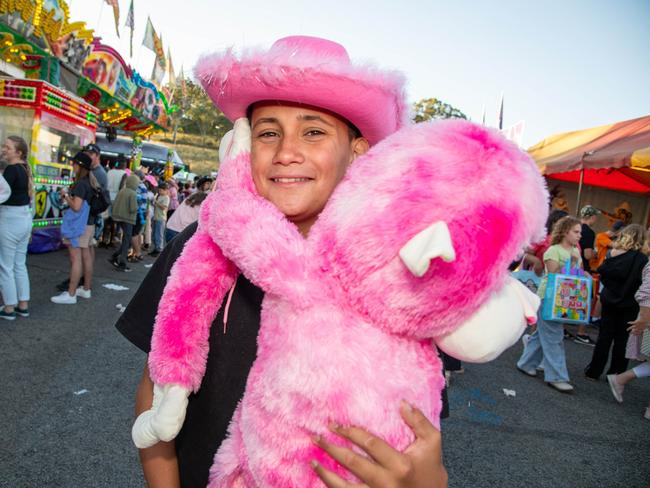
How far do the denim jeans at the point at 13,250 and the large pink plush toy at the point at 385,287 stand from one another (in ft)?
16.3

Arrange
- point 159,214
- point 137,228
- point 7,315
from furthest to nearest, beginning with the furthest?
point 159,214 < point 137,228 < point 7,315

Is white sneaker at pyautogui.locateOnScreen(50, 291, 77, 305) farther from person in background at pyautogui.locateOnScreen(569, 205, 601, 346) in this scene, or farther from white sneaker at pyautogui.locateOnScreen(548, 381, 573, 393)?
person in background at pyautogui.locateOnScreen(569, 205, 601, 346)

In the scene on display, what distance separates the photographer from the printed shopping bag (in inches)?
207

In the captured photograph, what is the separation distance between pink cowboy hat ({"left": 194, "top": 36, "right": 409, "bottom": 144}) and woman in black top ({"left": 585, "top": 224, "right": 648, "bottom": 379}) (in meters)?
5.57

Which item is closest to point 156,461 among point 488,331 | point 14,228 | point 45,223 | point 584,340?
point 488,331

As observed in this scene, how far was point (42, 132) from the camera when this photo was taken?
902 centimetres

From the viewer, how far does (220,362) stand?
47.4 inches

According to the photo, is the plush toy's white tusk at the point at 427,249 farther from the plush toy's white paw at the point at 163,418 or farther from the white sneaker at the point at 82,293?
the white sneaker at the point at 82,293

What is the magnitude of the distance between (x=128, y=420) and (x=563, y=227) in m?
4.92

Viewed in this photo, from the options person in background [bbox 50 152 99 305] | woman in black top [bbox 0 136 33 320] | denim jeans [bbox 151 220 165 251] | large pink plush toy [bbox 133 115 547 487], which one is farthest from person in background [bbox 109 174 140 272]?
large pink plush toy [bbox 133 115 547 487]

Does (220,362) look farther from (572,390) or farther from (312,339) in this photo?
(572,390)

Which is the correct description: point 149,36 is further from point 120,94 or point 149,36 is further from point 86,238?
point 86,238

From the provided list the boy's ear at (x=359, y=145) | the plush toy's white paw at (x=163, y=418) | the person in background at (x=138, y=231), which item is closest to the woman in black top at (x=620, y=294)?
the boy's ear at (x=359, y=145)

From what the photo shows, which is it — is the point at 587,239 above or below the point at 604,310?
above
